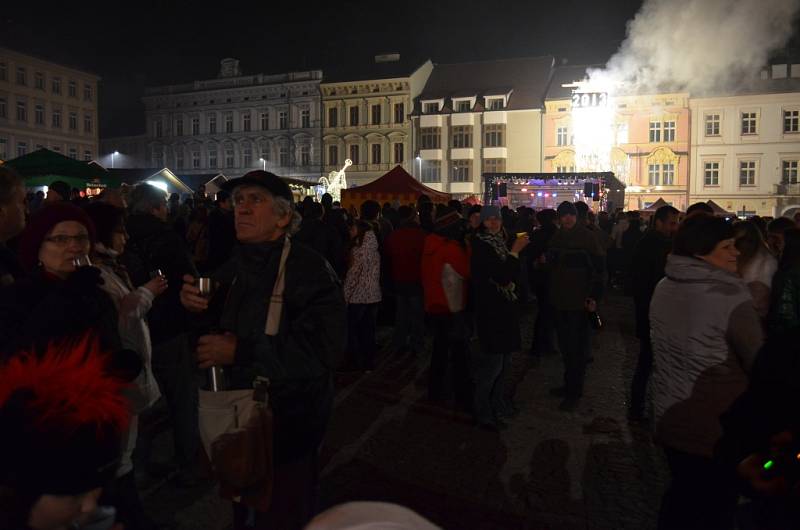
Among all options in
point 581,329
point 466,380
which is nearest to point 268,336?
point 466,380

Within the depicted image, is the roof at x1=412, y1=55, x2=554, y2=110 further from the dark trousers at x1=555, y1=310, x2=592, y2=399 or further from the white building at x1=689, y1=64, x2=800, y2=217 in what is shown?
the dark trousers at x1=555, y1=310, x2=592, y2=399

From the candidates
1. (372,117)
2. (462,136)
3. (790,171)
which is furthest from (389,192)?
(372,117)

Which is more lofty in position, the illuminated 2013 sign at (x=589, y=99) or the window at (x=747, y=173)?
the illuminated 2013 sign at (x=589, y=99)

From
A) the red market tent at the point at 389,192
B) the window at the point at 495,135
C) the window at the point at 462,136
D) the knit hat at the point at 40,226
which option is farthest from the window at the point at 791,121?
the knit hat at the point at 40,226

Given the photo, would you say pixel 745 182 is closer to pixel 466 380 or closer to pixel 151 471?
pixel 466 380

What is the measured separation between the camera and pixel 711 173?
41.8m

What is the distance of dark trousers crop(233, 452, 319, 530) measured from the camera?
2.61 metres

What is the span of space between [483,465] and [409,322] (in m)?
3.93

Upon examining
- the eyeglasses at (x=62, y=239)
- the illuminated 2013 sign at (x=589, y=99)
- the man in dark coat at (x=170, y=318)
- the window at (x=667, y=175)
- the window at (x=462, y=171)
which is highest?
the illuminated 2013 sign at (x=589, y=99)

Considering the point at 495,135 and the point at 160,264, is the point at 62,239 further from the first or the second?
the point at 495,135

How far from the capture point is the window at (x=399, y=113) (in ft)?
163

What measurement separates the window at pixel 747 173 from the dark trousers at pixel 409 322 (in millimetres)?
40559

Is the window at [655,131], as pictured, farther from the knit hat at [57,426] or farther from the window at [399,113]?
the knit hat at [57,426]

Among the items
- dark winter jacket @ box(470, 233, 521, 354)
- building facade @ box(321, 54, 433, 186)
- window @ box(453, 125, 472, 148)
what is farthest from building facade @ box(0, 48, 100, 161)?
dark winter jacket @ box(470, 233, 521, 354)
